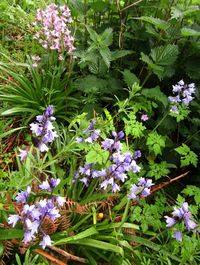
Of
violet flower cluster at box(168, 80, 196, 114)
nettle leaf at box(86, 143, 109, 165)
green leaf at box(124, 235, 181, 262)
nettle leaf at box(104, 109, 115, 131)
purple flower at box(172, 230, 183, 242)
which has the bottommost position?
green leaf at box(124, 235, 181, 262)

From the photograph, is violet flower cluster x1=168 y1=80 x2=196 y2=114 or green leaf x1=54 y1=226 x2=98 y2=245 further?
violet flower cluster x1=168 y1=80 x2=196 y2=114

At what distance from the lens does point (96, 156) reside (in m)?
2.21

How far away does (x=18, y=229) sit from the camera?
6.58 feet

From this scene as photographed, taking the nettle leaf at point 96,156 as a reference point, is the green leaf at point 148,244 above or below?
below

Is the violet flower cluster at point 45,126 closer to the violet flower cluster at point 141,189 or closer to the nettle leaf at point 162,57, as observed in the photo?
the violet flower cluster at point 141,189

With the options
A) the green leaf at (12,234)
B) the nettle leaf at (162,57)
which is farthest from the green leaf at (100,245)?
the nettle leaf at (162,57)

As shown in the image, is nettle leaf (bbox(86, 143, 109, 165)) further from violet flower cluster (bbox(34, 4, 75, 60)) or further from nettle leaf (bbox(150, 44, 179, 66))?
violet flower cluster (bbox(34, 4, 75, 60))

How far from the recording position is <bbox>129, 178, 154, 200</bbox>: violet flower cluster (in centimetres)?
210

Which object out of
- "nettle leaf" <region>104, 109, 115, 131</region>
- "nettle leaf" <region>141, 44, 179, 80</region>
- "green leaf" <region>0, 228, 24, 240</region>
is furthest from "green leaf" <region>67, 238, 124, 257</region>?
"nettle leaf" <region>141, 44, 179, 80</region>

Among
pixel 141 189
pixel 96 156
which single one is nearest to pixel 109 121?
pixel 96 156

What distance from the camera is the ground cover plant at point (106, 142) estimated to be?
213 cm

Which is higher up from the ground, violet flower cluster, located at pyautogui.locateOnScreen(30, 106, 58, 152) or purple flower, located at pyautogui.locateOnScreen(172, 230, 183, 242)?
violet flower cluster, located at pyautogui.locateOnScreen(30, 106, 58, 152)

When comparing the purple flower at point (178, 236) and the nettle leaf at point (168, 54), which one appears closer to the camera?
the purple flower at point (178, 236)

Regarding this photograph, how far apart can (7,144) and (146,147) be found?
117 centimetres
